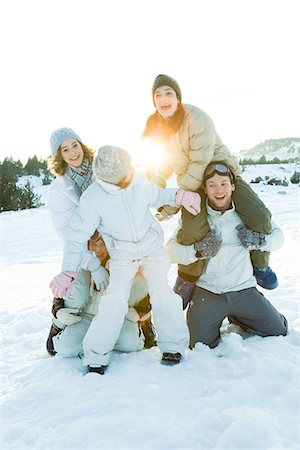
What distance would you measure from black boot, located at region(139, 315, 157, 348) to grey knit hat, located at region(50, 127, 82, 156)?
62.0 inches

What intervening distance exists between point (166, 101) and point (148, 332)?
1.87 meters

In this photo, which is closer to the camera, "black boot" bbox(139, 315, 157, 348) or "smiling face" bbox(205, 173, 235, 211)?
"smiling face" bbox(205, 173, 235, 211)

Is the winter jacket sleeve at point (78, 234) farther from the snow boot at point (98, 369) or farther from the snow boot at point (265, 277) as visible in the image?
the snow boot at point (265, 277)

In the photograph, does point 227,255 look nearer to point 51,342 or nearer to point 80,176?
point 80,176

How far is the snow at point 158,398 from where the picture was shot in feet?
6.87

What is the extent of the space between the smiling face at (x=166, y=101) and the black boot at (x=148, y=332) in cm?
168

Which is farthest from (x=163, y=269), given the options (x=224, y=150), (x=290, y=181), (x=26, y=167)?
(x=26, y=167)

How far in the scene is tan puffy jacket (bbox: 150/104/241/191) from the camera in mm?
3188

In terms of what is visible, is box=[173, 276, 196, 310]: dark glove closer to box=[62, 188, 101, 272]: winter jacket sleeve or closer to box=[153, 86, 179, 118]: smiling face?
box=[62, 188, 101, 272]: winter jacket sleeve

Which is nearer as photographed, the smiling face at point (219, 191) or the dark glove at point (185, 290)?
the smiling face at point (219, 191)

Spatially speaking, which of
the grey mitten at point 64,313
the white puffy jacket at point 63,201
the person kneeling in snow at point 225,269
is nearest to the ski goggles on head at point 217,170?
the person kneeling in snow at point 225,269

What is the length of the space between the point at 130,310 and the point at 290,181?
15501 mm

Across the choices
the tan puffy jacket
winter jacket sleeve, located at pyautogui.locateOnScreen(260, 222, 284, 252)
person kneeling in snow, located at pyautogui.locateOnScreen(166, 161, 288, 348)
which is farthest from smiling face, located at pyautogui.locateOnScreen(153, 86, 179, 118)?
winter jacket sleeve, located at pyautogui.locateOnScreen(260, 222, 284, 252)

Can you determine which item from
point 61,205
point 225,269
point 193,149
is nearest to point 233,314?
point 225,269
